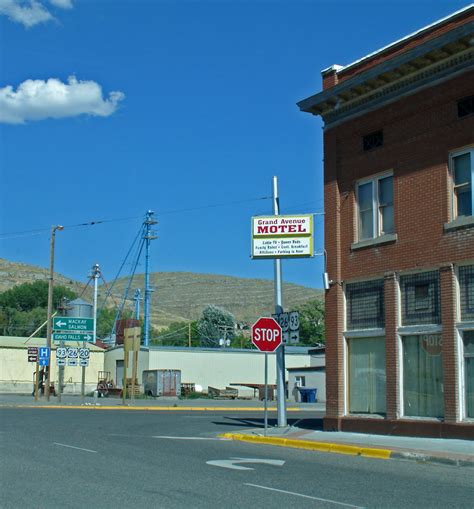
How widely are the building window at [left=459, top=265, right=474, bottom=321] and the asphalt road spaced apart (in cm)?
453

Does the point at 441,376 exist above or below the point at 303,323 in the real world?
below

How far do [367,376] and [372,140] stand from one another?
6.52 m

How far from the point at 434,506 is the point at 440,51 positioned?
12.6 metres

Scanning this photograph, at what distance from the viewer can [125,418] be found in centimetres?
3050

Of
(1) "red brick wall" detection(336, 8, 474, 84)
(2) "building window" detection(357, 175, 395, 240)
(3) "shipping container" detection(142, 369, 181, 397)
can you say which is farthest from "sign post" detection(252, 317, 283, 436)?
(3) "shipping container" detection(142, 369, 181, 397)

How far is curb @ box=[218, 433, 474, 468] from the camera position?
637 inches

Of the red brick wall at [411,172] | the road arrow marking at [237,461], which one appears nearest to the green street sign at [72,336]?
the red brick wall at [411,172]

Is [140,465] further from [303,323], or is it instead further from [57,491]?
[303,323]

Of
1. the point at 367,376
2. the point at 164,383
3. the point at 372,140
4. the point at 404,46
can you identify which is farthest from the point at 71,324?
the point at 404,46

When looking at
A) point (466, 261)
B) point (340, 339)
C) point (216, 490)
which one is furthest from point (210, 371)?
point (216, 490)

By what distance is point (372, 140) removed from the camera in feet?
75.2

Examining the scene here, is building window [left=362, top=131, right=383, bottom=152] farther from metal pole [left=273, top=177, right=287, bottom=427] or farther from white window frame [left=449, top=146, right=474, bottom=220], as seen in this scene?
metal pole [left=273, top=177, right=287, bottom=427]

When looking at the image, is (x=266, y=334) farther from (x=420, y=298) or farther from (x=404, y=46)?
(x=404, y=46)

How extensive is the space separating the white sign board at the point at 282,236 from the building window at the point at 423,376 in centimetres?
418
